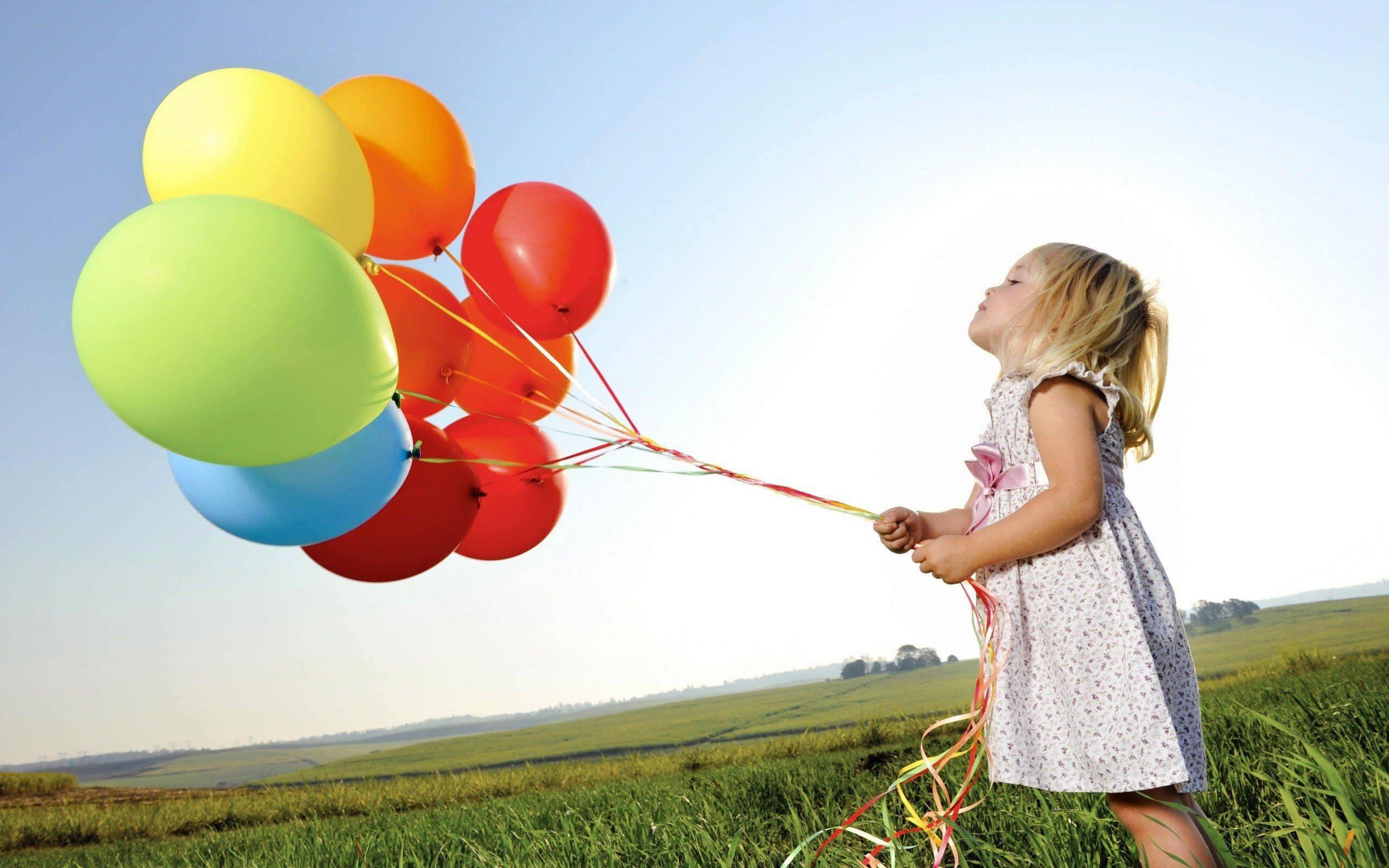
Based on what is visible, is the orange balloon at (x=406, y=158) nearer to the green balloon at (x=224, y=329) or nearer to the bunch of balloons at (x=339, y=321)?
the bunch of balloons at (x=339, y=321)

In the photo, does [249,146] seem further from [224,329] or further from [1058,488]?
[1058,488]

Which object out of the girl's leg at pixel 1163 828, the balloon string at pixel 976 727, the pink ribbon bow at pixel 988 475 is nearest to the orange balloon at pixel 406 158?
the pink ribbon bow at pixel 988 475

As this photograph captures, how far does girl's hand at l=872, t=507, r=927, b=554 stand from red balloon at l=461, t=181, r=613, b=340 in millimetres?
1212

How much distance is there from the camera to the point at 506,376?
2506mm

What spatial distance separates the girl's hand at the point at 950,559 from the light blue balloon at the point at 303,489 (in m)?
1.20

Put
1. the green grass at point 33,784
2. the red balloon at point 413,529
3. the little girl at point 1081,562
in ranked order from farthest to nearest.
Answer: the green grass at point 33,784
the red balloon at point 413,529
the little girl at point 1081,562

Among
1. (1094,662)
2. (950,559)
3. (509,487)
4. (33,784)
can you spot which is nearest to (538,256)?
(509,487)

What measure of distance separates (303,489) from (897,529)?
50.6 inches

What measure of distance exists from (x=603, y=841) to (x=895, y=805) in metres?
1.19

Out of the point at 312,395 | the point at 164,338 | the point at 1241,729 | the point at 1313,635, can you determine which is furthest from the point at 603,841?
the point at 1313,635

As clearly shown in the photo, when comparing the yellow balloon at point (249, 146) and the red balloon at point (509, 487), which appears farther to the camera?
the red balloon at point (509, 487)

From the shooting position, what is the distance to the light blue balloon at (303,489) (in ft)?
5.16

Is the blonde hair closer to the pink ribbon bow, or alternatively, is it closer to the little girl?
the little girl

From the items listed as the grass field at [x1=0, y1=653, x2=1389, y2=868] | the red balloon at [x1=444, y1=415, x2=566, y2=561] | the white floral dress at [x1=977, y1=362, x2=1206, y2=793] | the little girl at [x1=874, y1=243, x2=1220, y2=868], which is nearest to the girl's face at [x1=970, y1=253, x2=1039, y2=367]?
the little girl at [x1=874, y1=243, x2=1220, y2=868]
